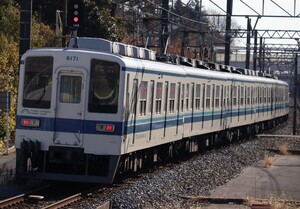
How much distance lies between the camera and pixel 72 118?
13.7 metres

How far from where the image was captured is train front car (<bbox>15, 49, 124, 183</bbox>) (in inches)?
534

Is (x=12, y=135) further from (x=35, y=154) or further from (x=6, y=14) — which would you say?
(x=35, y=154)

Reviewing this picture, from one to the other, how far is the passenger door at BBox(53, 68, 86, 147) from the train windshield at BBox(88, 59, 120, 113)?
0.21m

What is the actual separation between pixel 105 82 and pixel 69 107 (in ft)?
2.74

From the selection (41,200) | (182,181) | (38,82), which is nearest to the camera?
(41,200)

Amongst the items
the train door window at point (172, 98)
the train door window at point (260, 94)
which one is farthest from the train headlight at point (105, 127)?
the train door window at point (260, 94)

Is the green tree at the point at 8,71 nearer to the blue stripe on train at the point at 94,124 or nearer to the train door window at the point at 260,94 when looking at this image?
the blue stripe on train at the point at 94,124

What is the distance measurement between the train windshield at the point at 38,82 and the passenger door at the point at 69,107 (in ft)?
0.76

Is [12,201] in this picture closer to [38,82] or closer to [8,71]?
[38,82]

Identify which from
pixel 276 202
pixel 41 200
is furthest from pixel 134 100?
pixel 276 202

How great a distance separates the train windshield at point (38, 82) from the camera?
45.5 ft

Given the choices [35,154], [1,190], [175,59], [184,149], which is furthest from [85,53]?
[184,149]

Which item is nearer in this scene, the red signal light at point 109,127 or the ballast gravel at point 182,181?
the ballast gravel at point 182,181

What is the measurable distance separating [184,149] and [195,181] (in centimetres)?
566
